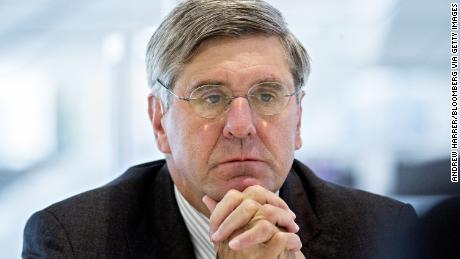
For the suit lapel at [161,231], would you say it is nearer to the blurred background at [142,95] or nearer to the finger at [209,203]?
the finger at [209,203]

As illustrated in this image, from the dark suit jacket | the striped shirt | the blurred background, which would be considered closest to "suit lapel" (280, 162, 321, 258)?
the dark suit jacket

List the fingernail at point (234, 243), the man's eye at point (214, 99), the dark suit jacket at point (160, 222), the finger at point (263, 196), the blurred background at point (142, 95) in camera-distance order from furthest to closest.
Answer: the blurred background at point (142, 95) → the dark suit jacket at point (160, 222) → the man's eye at point (214, 99) → the finger at point (263, 196) → the fingernail at point (234, 243)

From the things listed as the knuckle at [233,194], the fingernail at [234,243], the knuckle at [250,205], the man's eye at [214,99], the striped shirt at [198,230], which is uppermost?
the man's eye at [214,99]

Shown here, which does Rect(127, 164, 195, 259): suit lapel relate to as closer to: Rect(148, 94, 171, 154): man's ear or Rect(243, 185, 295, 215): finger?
Rect(148, 94, 171, 154): man's ear

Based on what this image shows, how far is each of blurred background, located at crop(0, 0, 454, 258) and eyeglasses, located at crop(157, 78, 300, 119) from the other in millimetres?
1226

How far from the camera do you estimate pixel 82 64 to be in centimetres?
274

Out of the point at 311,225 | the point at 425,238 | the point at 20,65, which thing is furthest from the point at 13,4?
the point at 425,238

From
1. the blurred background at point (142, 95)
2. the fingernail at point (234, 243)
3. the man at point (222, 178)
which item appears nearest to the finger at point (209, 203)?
the man at point (222, 178)

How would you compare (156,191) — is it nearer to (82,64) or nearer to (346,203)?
(346,203)

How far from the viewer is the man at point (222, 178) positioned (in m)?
1.43

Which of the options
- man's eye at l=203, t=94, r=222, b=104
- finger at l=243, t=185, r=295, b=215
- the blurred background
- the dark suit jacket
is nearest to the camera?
finger at l=243, t=185, r=295, b=215

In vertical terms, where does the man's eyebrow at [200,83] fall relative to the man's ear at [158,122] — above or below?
above

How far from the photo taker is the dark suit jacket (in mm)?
1644

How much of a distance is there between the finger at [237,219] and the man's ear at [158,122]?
395 millimetres
